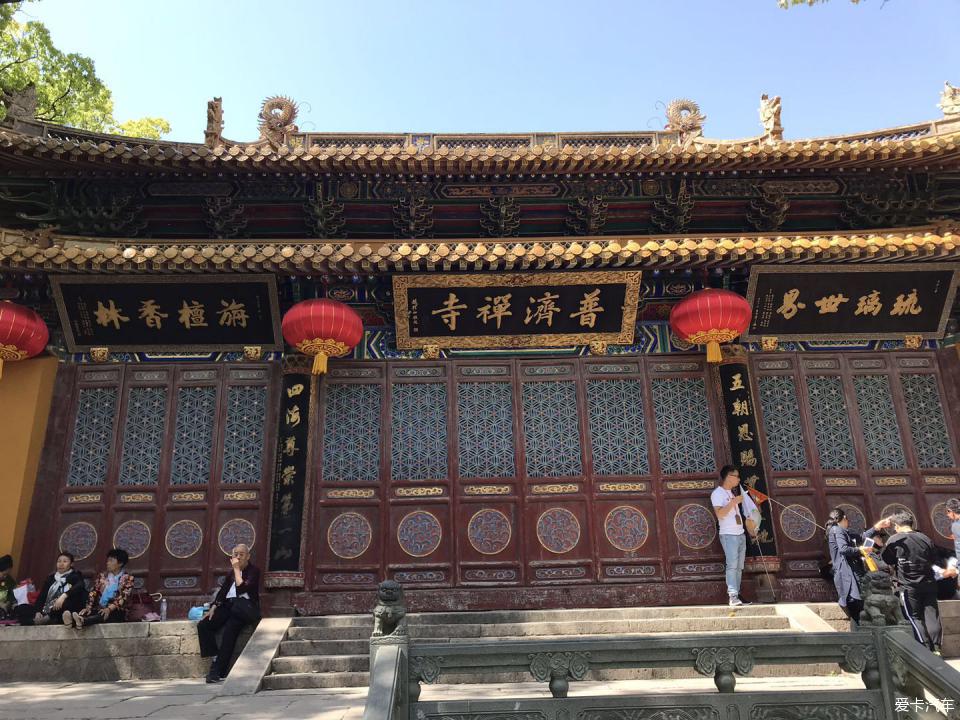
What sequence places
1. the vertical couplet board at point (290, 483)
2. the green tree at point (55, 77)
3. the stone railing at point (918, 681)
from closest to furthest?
the stone railing at point (918, 681), the vertical couplet board at point (290, 483), the green tree at point (55, 77)

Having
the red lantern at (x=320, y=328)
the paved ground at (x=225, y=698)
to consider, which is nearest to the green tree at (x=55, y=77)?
the red lantern at (x=320, y=328)

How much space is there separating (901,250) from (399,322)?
5614 mm

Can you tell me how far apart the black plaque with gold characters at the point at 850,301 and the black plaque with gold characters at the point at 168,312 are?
5882 millimetres

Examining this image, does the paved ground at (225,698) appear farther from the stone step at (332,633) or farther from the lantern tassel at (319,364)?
the lantern tassel at (319,364)

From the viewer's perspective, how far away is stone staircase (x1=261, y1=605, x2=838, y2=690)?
618 cm

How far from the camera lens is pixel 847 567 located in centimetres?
695

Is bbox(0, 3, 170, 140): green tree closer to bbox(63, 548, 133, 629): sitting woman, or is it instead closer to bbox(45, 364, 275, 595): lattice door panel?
bbox(45, 364, 275, 595): lattice door panel

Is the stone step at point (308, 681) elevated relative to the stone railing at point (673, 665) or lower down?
lower down

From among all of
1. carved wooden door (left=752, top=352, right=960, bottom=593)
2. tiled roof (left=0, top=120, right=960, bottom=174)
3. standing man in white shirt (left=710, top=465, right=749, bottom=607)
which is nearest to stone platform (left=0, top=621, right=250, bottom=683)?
tiled roof (left=0, top=120, right=960, bottom=174)

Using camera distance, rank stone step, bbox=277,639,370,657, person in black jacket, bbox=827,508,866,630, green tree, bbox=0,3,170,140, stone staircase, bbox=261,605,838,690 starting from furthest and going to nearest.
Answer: green tree, bbox=0,3,170,140 < person in black jacket, bbox=827,508,866,630 < stone step, bbox=277,639,370,657 < stone staircase, bbox=261,605,838,690

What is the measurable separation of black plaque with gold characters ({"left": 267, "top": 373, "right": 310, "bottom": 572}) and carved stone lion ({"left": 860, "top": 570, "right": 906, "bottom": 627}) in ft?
17.7

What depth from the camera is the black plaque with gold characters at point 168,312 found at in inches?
314

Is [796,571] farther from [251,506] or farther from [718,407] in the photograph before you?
[251,506]

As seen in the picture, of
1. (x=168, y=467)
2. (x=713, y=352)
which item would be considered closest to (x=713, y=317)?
(x=713, y=352)
